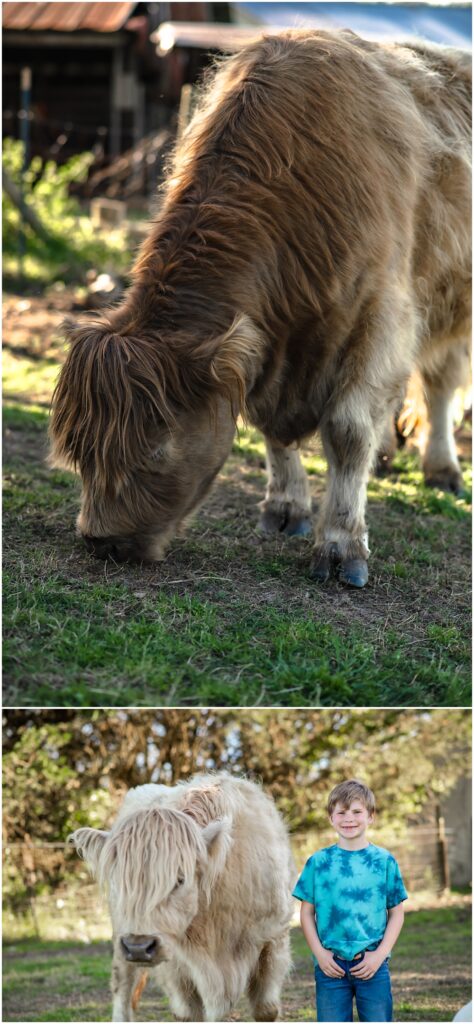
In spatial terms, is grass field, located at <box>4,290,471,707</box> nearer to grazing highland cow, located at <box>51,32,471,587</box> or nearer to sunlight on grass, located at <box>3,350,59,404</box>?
grazing highland cow, located at <box>51,32,471,587</box>

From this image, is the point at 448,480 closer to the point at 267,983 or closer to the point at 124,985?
the point at 267,983

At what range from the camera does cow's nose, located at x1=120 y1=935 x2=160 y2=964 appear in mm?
3816

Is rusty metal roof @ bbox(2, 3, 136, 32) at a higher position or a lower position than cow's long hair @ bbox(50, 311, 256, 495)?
higher

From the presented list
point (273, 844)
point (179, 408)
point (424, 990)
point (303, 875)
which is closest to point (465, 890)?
point (424, 990)

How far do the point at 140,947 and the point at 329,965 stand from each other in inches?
26.9

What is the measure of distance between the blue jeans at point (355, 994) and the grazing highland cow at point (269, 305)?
70.7 inches

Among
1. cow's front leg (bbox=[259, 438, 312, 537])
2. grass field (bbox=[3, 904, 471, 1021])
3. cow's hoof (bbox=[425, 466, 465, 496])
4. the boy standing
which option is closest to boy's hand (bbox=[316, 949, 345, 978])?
the boy standing

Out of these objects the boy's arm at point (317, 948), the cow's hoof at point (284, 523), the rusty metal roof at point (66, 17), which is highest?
the rusty metal roof at point (66, 17)

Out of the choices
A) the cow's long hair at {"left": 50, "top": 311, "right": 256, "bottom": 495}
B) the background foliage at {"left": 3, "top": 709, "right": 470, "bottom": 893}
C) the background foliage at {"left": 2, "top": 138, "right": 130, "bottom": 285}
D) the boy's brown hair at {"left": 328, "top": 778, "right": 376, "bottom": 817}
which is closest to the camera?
the boy's brown hair at {"left": 328, "top": 778, "right": 376, "bottom": 817}

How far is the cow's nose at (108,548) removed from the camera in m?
4.55

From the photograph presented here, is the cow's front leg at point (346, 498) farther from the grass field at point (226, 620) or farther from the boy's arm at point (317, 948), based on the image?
the boy's arm at point (317, 948)

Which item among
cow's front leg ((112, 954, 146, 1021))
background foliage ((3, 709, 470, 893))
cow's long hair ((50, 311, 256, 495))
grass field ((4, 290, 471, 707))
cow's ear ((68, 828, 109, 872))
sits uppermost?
cow's long hair ((50, 311, 256, 495))

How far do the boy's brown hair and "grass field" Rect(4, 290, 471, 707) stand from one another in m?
0.35

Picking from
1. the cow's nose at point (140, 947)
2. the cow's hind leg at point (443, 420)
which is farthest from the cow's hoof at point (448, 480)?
the cow's nose at point (140, 947)
